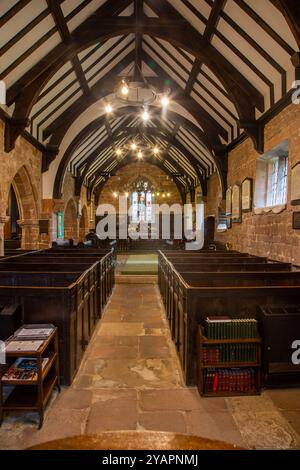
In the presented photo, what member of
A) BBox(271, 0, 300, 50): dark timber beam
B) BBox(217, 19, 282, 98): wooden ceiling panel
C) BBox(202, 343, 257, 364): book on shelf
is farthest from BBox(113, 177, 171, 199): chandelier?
BBox(202, 343, 257, 364): book on shelf

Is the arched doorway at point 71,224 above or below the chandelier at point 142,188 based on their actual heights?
below

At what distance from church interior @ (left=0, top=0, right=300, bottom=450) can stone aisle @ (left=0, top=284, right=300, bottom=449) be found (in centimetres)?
2

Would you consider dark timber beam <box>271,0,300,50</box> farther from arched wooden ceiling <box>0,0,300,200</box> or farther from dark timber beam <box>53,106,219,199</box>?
dark timber beam <box>53,106,219,199</box>

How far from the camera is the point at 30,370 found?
2484mm

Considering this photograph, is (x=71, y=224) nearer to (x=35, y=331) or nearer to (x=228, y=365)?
(x=35, y=331)

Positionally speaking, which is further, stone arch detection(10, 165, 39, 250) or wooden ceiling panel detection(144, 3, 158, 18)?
stone arch detection(10, 165, 39, 250)

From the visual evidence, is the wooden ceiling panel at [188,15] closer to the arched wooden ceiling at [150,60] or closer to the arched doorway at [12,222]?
the arched wooden ceiling at [150,60]

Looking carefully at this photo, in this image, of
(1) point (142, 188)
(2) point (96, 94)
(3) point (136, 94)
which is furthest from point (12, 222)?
(3) point (136, 94)

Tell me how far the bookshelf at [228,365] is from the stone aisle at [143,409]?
92 mm

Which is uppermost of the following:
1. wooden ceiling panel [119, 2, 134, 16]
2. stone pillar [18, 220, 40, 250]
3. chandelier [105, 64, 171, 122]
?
wooden ceiling panel [119, 2, 134, 16]

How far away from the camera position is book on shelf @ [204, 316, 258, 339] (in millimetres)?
2787

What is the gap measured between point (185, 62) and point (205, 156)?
13.6 ft

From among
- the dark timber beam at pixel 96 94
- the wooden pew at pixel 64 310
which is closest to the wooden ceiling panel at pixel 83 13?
the dark timber beam at pixel 96 94

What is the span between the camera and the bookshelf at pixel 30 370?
2.33 m
